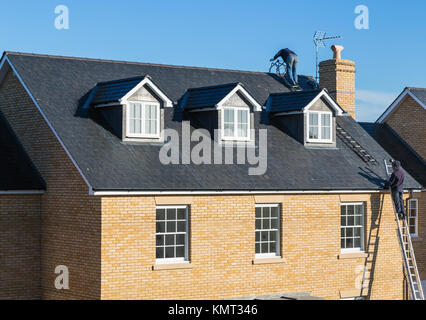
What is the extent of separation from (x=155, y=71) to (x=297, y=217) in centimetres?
859

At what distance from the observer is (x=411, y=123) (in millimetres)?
41000

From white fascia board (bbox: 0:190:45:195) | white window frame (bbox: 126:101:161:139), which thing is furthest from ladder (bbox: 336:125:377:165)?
white fascia board (bbox: 0:190:45:195)

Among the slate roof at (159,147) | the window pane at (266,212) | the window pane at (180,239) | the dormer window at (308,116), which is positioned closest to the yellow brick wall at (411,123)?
the slate roof at (159,147)

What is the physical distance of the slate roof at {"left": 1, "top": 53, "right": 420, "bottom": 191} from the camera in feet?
88.0

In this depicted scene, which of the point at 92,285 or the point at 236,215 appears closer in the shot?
the point at 92,285

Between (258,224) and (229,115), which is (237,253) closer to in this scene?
(258,224)

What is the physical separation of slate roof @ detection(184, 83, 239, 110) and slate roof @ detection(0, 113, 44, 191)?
21.3 feet

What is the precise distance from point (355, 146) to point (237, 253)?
8.32 meters

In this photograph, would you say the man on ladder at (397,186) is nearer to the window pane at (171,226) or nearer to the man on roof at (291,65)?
the man on roof at (291,65)

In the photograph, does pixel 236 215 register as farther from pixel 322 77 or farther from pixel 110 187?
pixel 322 77

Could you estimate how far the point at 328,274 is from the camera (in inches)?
1194

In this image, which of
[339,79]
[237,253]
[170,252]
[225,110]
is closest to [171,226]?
[170,252]

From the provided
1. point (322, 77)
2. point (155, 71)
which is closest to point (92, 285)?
point (155, 71)

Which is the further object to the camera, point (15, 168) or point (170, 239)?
point (15, 168)
